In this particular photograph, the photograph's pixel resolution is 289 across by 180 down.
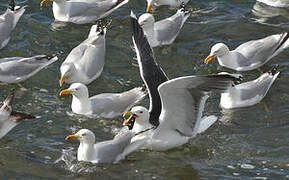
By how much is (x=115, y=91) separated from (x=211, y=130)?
2.13 meters

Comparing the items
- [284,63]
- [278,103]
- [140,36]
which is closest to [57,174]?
[140,36]

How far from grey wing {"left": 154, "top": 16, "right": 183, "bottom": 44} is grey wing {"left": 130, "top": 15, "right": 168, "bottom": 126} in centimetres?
181

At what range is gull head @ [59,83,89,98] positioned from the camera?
1137 centimetres

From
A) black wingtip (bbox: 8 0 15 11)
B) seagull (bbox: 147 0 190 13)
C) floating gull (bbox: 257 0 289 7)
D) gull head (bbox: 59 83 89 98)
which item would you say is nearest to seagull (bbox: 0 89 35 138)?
gull head (bbox: 59 83 89 98)

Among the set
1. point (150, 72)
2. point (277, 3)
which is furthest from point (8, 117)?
point (277, 3)

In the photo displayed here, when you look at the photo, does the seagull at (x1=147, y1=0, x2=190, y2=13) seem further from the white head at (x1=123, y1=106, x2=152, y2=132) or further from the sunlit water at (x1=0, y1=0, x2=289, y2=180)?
the white head at (x1=123, y1=106, x2=152, y2=132)

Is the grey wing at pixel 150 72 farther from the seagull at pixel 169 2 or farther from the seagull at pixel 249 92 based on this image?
the seagull at pixel 169 2

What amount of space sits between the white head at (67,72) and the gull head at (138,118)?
6.72 feet

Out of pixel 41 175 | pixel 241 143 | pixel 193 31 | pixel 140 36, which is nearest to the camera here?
pixel 41 175

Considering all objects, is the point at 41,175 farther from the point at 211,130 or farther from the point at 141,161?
the point at 211,130

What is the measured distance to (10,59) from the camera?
1259cm

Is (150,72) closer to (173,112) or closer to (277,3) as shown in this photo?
(173,112)

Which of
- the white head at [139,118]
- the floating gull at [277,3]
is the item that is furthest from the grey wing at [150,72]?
the floating gull at [277,3]

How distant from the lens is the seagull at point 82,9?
14.6 meters
